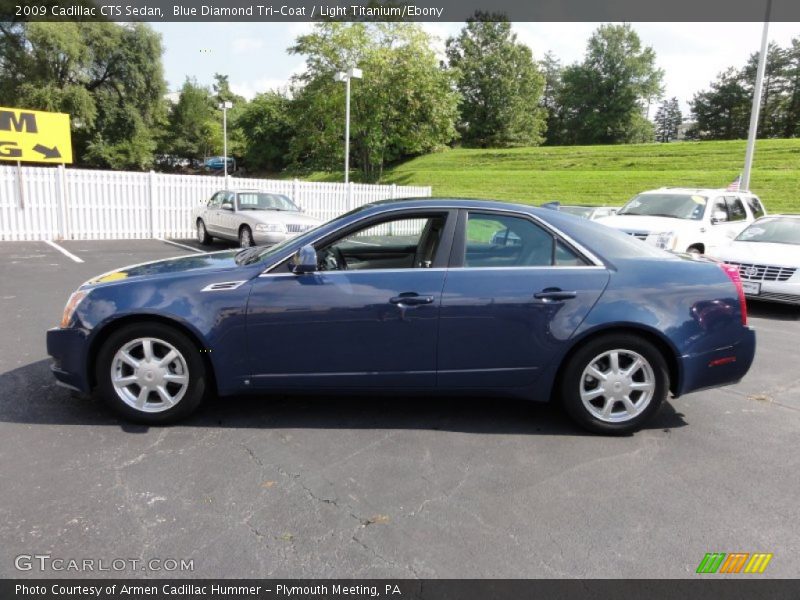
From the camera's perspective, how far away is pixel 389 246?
442cm

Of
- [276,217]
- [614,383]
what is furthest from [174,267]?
[276,217]

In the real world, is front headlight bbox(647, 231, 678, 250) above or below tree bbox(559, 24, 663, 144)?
below

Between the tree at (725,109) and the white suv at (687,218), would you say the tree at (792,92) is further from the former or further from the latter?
the white suv at (687,218)

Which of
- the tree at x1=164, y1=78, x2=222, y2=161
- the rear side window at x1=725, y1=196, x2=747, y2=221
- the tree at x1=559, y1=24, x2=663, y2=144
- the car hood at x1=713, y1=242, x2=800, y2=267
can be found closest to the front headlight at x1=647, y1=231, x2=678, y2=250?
the car hood at x1=713, y1=242, x2=800, y2=267

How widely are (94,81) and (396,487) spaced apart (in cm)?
5343

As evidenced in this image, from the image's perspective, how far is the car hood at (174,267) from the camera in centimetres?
390

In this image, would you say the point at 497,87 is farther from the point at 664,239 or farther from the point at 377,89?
the point at 664,239

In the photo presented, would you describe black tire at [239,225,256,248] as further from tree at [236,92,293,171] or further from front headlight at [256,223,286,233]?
tree at [236,92,293,171]

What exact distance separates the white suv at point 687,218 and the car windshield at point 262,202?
25.2ft

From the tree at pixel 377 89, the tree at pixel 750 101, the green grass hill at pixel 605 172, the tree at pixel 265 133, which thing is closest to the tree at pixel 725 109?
the tree at pixel 750 101

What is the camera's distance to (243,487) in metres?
3.09

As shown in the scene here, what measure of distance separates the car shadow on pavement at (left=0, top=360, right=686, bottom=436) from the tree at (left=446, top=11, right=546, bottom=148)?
212ft

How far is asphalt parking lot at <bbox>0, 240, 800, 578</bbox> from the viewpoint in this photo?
8.38ft

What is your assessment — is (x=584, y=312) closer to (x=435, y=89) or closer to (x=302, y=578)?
(x=302, y=578)
